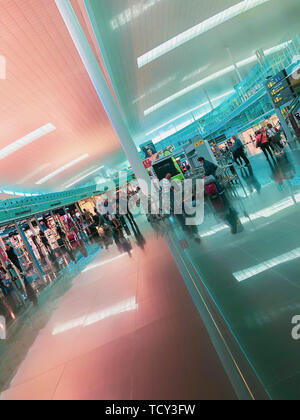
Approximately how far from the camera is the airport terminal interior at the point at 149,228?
225 cm

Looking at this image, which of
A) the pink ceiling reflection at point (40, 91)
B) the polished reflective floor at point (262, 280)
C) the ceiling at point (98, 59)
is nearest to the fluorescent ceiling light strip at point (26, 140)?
the ceiling at point (98, 59)

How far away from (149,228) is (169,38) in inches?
472

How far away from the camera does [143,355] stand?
101 inches

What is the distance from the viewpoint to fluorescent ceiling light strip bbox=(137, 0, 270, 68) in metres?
17.5

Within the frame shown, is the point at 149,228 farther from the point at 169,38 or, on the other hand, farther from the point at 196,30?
the point at 196,30

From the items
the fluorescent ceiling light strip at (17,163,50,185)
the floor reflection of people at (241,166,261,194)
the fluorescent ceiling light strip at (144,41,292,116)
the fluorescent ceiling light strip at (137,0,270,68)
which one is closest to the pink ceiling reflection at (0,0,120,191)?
the fluorescent ceiling light strip at (17,163,50,185)

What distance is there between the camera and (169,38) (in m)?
17.1

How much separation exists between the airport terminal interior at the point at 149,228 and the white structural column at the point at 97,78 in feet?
0.19

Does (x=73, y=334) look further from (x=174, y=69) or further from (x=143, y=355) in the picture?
(x=174, y=69)

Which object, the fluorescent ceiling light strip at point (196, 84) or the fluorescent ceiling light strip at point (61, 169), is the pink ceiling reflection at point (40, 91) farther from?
the fluorescent ceiling light strip at point (196, 84)

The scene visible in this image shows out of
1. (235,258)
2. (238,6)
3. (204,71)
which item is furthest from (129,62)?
(235,258)

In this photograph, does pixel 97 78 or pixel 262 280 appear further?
pixel 97 78

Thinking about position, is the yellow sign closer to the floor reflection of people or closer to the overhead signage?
the floor reflection of people

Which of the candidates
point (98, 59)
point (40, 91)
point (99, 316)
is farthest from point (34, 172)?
point (99, 316)
